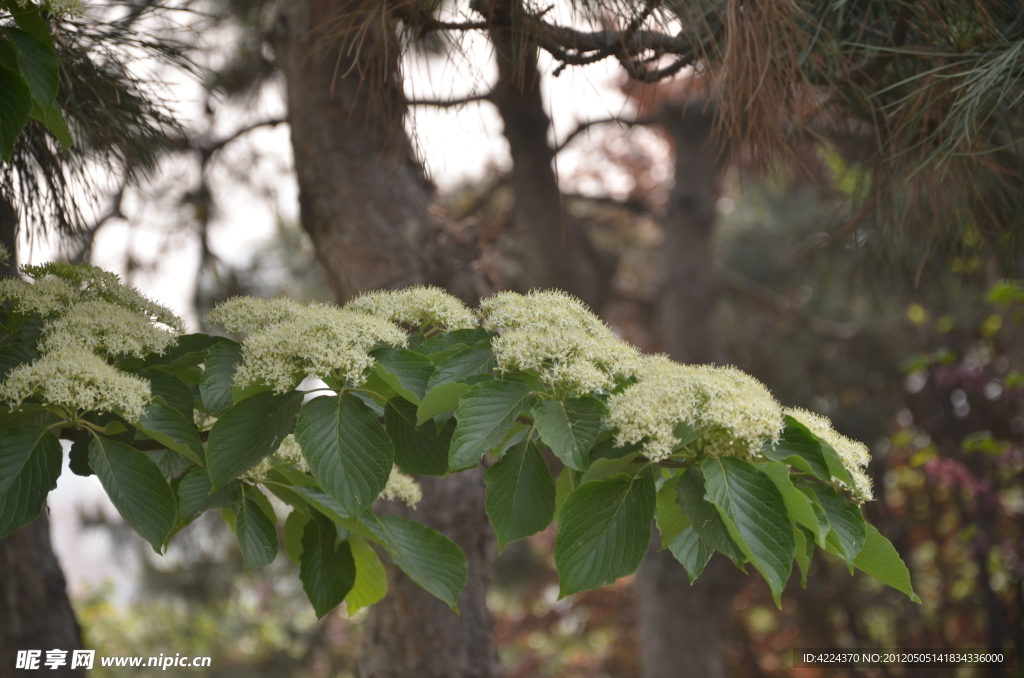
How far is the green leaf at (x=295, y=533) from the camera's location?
1.14 metres

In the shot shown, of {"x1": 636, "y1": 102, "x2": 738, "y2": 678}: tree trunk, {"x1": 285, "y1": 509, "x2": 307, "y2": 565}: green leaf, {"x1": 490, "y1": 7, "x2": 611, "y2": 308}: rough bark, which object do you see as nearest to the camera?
{"x1": 285, "y1": 509, "x2": 307, "y2": 565}: green leaf

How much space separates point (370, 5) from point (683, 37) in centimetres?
57

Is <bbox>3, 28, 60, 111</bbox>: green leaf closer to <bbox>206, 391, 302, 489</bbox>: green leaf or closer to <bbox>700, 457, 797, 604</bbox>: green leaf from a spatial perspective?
<bbox>206, 391, 302, 489</bbox>: green leaf

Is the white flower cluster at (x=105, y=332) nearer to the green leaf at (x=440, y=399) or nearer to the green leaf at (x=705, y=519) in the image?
the green leaf at (x=440, y=399)

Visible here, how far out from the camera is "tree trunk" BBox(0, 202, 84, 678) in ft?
5.68

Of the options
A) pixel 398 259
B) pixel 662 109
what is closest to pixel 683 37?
pixel 398 259

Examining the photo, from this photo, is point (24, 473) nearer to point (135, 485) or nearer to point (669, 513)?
point (135, 485)

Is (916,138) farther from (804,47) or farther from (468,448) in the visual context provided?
(468,448)

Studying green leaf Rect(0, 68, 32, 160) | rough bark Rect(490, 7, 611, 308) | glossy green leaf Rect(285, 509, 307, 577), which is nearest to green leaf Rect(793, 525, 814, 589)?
glossy green leaf Rect(285, 509, 307, 577)

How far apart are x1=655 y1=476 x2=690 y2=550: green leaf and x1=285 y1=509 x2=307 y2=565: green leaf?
1.68 ft

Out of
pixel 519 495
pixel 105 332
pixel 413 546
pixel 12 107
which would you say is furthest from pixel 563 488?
pixel 12 107

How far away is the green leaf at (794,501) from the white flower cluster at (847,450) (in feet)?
0.35

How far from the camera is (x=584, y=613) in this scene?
21.0 feet

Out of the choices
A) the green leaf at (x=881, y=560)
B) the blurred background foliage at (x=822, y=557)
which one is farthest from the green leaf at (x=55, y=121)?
the blurred background foliage at (x=822, y=557)
